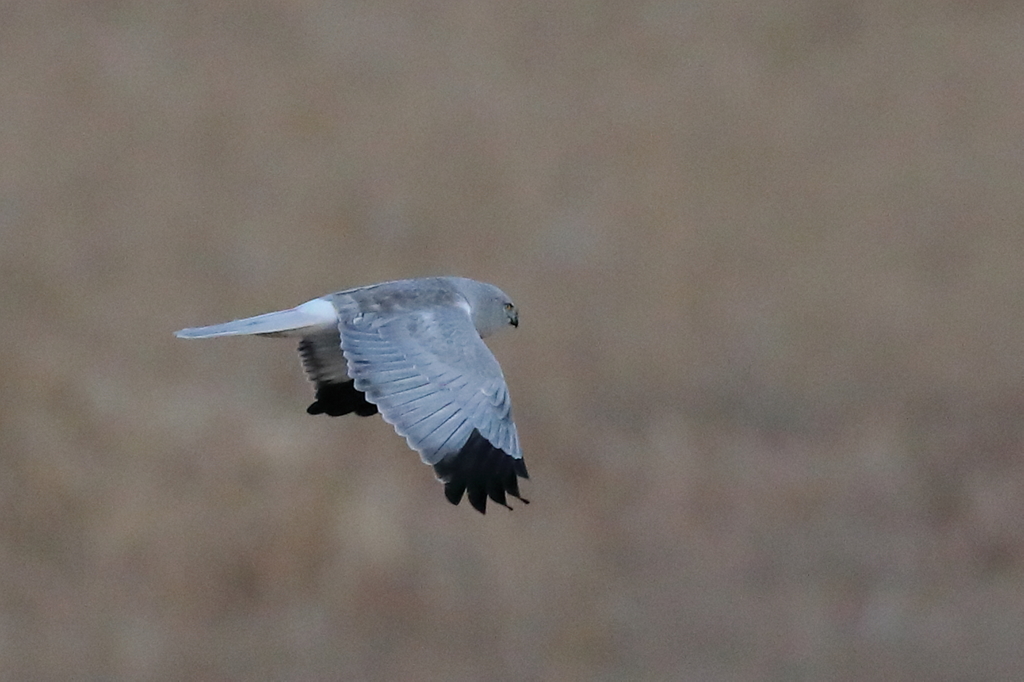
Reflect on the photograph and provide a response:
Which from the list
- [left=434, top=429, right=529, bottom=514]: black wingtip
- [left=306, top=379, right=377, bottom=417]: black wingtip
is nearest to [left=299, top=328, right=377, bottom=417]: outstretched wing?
[left=306, top=379, right=377, bottom=417]: black wingtip

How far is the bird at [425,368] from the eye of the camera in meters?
5.97

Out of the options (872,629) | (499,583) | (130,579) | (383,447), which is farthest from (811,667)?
(130,579)

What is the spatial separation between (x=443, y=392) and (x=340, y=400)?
1022mm

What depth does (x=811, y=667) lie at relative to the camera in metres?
12.2

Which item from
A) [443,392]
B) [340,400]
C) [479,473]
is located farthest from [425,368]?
[340,400]

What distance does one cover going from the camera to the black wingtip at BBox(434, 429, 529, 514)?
19.1ft

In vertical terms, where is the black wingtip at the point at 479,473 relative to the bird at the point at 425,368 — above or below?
below

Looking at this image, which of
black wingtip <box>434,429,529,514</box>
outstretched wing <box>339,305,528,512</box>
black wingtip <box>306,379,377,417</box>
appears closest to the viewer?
black wingtip <box>434,429,529,514</box>

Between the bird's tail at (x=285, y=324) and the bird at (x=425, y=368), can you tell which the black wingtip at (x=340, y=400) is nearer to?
the bird at (x=425, y=368)

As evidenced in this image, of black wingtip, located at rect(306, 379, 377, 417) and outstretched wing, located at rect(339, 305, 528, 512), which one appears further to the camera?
black wingtip, located at rect(306, 379, 377, 417)

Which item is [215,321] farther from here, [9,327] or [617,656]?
[617,656]

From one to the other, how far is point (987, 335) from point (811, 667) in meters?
4.52

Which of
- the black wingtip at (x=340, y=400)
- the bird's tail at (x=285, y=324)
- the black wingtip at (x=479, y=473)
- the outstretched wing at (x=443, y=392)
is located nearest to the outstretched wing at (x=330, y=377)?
the black wingtip at (x=340, y=400)

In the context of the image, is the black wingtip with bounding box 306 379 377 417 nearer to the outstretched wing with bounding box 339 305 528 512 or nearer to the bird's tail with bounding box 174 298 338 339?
the bird's tail with bounding box 174 298 338 339
